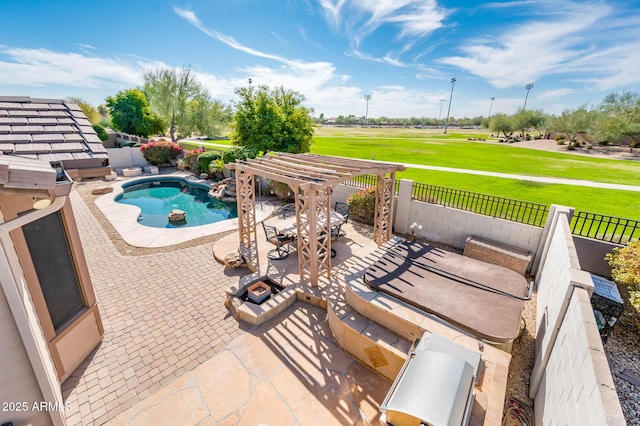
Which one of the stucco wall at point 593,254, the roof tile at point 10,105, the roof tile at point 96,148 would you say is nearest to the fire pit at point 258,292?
the roof tile at point 96,148

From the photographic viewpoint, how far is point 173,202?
727 inches

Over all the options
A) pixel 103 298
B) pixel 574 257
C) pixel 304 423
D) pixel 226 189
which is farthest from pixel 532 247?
pixel 226 189

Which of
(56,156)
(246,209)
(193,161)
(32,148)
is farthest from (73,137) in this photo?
(193,161)

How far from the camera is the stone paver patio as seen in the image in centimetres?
459

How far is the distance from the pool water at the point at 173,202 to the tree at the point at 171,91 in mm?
19263

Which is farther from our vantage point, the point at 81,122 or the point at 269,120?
the point at 269,120

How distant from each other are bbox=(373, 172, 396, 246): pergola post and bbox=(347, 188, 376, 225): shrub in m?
1.70

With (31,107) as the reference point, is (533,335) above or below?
below

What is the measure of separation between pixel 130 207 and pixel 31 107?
8852 millimetres

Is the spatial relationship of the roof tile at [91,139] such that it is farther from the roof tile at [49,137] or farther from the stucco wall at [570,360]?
the stucco wall at [570,360]

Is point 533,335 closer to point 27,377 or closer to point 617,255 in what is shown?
point 617,255

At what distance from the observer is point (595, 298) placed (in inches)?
225

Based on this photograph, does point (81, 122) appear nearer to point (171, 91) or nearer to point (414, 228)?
point (414, 228)

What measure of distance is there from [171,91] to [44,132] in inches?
1383
